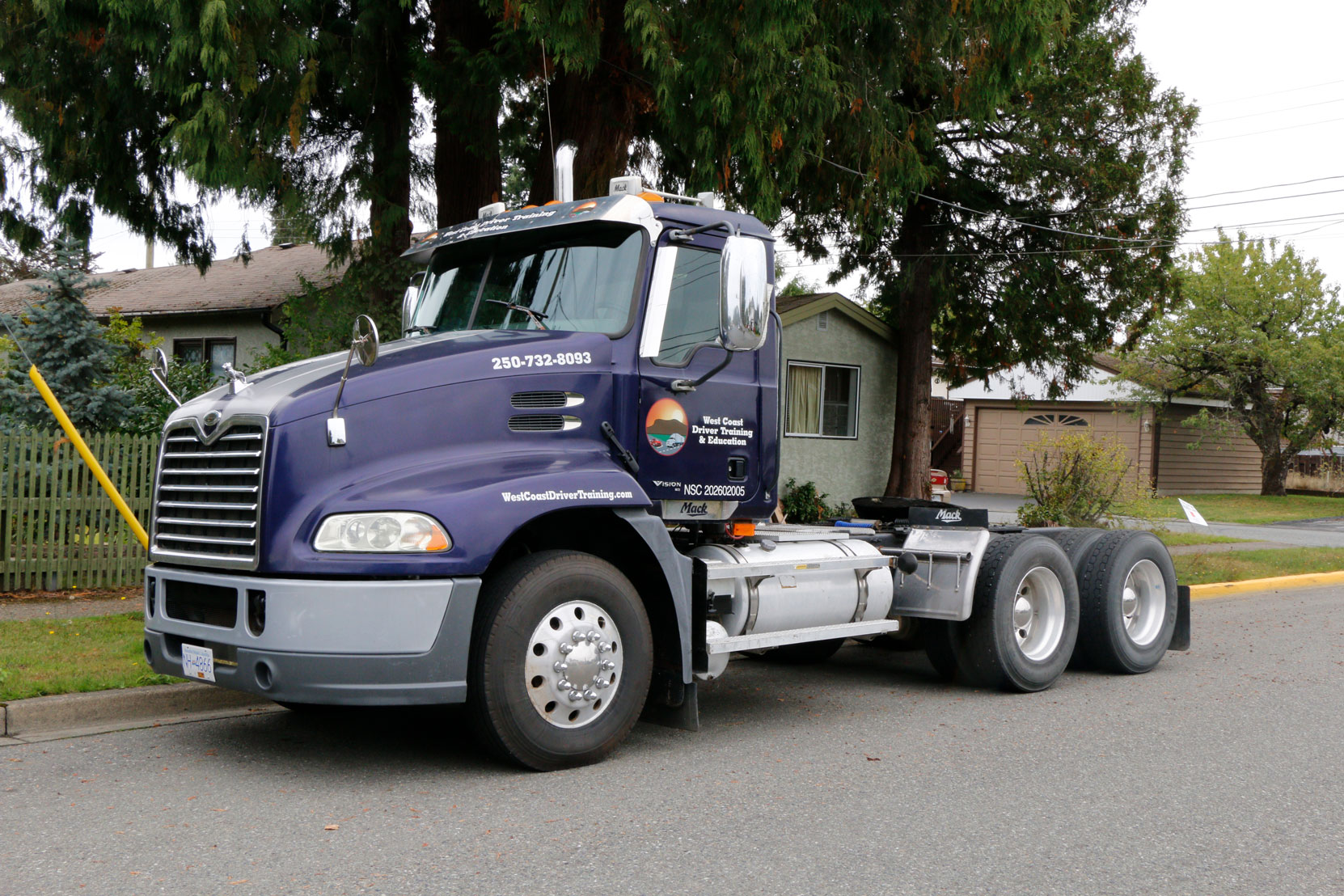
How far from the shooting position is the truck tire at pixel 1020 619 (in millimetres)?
8188

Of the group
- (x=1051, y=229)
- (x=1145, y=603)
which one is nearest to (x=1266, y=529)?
(x=1051, y=229)

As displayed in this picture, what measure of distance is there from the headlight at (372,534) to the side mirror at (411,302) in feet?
7.29

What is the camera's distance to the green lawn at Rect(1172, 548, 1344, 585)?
15383mm

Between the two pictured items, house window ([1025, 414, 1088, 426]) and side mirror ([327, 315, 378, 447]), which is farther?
house window ([1025, 414, 1088, 426])

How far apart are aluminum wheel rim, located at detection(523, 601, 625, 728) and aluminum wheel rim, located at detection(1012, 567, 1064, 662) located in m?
3.55

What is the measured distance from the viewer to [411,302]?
769cm

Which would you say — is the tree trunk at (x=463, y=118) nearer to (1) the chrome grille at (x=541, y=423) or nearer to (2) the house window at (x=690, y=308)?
(2) the house window at (x=690, y=308)

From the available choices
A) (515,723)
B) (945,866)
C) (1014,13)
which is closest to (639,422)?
(515,723)

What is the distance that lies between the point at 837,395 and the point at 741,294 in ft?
51.6

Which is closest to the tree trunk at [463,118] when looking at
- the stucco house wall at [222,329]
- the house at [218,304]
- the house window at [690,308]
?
the house window at [690,308]

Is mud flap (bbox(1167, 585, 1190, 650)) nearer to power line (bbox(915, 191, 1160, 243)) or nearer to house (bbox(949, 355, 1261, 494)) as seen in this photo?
power line (bbox(915, 191, 1160, 243))

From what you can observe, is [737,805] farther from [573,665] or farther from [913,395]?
[913,395]

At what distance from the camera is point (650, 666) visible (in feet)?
20.9

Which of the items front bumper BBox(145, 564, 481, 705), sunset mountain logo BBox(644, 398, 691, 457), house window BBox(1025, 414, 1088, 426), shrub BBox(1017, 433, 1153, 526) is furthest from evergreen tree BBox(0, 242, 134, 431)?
house window BBox(1025, 414, 1088, 426)
